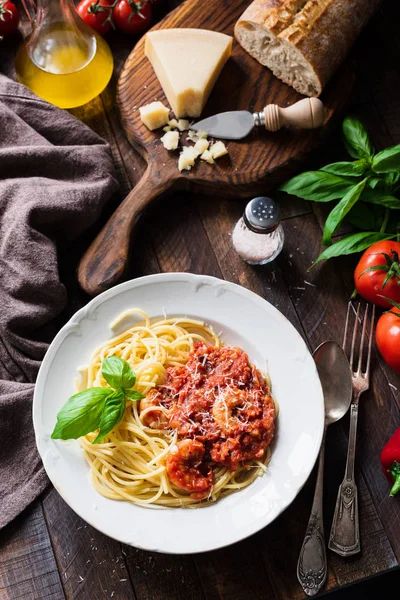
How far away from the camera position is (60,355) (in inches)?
111

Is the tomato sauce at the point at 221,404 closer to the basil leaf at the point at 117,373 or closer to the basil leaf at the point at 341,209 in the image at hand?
the basil leaf at the point at 117,373

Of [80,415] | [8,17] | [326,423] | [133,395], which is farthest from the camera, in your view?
[8,17]

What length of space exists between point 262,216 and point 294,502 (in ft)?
3.81

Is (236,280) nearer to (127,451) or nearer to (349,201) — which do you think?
→ (349,201)

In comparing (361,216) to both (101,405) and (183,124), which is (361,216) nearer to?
(183,124)

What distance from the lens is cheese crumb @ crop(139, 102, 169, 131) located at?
3232mm

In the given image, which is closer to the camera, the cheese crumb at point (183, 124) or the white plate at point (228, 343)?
the white plate at point (228, 343)

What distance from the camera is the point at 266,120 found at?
321cm

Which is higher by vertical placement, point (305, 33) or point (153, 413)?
point (305, 33)

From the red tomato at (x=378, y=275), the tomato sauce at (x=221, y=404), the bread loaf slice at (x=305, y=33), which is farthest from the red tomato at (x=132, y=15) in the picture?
the tomato sauce at (x=221, y=404)

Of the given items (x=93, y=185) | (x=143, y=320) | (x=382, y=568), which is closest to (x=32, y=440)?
(x=143, y=320)

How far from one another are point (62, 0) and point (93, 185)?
0.83 meters

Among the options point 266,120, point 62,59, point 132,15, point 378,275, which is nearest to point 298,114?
point 266,120

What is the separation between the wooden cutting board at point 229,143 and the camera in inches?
121
